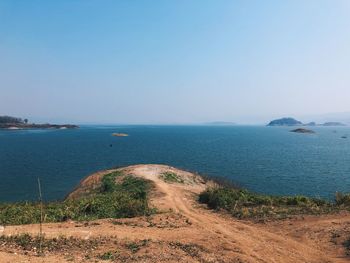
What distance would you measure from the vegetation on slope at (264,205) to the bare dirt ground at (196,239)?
1.49 meters

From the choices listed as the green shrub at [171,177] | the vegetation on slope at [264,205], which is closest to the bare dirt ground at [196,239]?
the vegetation on slope at [264,205]

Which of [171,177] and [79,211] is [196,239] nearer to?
[79,211]

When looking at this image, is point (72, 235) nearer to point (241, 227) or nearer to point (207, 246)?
point (207, 246)

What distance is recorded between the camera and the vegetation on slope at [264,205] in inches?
1018

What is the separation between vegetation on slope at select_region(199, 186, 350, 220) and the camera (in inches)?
1018

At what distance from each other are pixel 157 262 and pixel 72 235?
5.88 meters

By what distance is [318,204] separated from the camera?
2917cm

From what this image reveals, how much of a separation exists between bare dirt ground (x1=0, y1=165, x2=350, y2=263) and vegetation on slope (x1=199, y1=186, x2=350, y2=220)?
1.49 meters

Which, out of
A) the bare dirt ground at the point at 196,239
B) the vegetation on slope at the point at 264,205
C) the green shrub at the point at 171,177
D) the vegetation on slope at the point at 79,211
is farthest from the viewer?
the green shrub at the point at 171,177

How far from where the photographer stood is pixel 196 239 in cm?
1953

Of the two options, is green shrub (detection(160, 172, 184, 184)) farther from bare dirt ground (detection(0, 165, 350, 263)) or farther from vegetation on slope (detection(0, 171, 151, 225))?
bare dirt ground (detection(0, 165, 350, 263))

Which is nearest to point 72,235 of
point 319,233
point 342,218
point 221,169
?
point 319,233

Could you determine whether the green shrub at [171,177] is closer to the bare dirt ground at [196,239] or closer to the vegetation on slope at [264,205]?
the vegetation on slope at [264,205]

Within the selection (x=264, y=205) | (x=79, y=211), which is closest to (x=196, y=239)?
(x=79, y=211)
